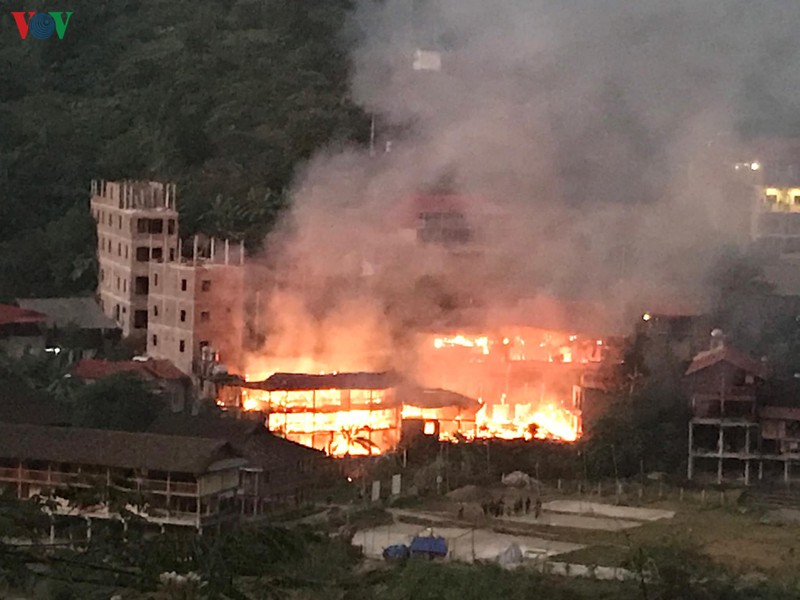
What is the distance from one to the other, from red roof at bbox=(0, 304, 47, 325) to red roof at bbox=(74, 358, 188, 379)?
3.54 feet

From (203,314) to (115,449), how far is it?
3987 millimetres

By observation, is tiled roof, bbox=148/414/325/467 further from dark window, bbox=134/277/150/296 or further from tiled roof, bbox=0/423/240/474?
dark window, bbox=134/277/150/296

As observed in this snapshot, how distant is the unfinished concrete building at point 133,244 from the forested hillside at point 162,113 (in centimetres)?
61

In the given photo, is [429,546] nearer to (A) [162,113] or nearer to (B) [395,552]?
(B) [395,552]

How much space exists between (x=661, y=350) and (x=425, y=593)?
18.3 feet

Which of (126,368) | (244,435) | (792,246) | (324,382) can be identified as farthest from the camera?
(792,246)

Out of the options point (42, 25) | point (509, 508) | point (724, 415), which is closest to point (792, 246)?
point (724, 415)

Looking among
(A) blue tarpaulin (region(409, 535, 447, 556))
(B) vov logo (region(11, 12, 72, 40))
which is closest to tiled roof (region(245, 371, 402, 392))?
(A) blue tarpaulin (region(409, 535, 447, 556))

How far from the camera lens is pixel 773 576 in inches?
350

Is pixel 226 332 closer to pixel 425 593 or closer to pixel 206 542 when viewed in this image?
pixel 425 593

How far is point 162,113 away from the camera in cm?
1884

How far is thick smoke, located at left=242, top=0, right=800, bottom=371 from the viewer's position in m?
14.2

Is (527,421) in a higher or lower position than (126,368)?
lower

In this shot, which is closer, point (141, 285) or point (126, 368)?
point (126, 368)
